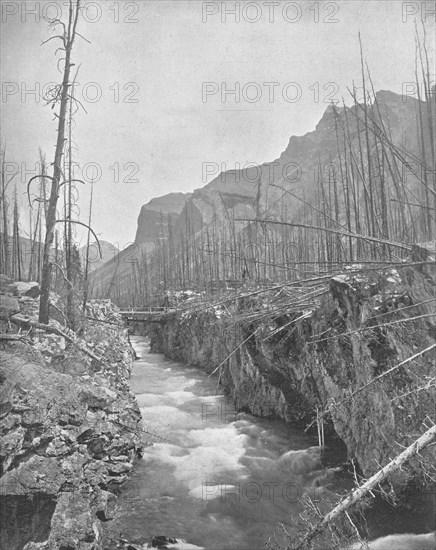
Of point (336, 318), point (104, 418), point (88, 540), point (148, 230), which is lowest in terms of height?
point (88, 540)

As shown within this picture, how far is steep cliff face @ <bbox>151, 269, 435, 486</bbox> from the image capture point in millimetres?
3604

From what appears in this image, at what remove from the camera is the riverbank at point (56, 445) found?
3.63 meters

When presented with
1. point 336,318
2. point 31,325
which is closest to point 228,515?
point 336,318

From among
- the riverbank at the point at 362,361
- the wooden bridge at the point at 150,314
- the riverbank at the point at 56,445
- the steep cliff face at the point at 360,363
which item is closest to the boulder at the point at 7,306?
the riverbank at the point at 56,445

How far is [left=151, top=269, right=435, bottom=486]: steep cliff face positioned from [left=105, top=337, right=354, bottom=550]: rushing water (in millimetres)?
950

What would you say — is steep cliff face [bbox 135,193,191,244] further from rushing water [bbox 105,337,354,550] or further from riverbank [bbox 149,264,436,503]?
riverbank [bbox 149,264,436,503]

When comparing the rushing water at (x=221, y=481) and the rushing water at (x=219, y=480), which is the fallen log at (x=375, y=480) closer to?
the rushing water at (x=221, y=481)

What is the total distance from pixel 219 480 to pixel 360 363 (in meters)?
3.69

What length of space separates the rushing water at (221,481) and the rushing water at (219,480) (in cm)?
2

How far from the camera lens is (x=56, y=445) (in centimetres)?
433

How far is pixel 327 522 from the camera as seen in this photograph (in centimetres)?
146

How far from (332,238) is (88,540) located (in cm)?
817

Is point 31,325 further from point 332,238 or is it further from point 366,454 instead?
point 332,238

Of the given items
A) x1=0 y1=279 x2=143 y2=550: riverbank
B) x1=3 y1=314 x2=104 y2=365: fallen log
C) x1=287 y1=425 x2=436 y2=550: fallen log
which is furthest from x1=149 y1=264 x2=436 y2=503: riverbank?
x1=3 y1=314 x2=104 y2=365: fallen log
